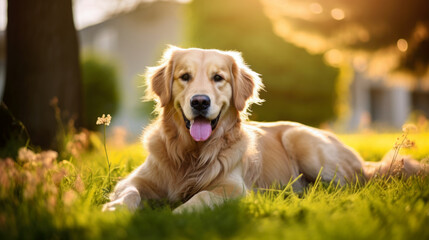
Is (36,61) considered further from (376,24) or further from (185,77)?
(376,24)

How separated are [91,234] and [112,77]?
13.1 m

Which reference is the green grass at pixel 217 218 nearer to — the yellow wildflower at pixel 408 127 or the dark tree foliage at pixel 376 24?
the yellow wildflower at pixel 408 127

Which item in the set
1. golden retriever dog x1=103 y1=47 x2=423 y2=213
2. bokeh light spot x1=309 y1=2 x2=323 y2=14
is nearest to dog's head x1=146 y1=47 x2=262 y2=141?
golden retriever dog x1=103 y1=47 x2=423 y2=213

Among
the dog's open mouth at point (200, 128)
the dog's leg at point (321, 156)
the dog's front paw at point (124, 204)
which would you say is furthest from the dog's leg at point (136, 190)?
the dog's leg at point (321, 156)

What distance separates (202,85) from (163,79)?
0.50 meters

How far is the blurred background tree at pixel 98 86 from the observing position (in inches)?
542

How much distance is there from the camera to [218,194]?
10.1 feet

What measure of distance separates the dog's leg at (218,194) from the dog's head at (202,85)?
0.41 meters

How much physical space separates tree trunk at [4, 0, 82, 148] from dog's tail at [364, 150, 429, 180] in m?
3.78

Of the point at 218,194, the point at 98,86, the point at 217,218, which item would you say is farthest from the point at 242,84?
the point at 98,86

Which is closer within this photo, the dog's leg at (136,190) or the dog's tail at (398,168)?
the dog's leg at (136,190)

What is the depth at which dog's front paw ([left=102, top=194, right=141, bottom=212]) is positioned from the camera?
2.56 m

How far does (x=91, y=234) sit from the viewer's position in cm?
194

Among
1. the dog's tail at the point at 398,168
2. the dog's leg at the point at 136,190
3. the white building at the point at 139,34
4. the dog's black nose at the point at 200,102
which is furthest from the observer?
the white building at the point at 139,34
